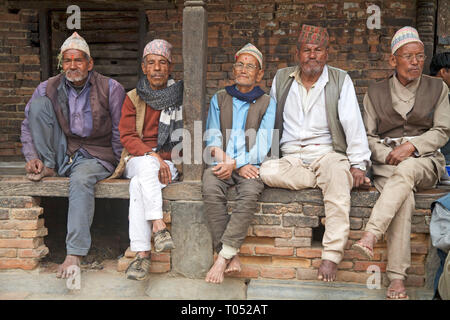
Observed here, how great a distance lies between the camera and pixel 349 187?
3.12 m

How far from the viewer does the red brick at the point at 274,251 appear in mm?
3326

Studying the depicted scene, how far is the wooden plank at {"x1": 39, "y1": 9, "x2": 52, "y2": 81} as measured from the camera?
5.50 meters

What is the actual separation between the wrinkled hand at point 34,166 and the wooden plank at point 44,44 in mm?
2407

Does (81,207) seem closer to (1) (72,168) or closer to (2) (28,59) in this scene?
(1) (72,168)

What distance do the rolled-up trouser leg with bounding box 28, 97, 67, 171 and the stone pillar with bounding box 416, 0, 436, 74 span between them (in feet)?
13.2

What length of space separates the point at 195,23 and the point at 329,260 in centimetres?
197

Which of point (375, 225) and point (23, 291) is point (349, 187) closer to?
point (375, 225)

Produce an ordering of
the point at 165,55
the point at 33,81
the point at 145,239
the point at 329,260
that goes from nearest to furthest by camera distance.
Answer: the point at 329,260
the point at 145,239
the point at 165,55
the point at 33,81

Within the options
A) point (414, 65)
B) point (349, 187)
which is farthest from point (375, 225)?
point (414, 65)

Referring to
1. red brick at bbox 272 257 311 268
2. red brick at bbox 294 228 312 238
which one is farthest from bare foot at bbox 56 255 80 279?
red brick at bbox 294 228 312 238

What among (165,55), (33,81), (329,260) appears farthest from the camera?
(33,81)

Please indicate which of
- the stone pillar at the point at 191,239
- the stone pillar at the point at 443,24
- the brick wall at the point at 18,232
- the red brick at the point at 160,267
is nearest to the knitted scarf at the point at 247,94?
the stone pillar at the point at 191,239

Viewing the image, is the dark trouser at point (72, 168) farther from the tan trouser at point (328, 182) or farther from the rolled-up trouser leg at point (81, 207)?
the tan trouser at point (328, 182)

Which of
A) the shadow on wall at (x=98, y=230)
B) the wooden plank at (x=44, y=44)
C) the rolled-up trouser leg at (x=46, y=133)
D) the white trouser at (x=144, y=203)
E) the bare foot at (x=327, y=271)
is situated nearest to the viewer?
the bare foot at (x=327, y=271)
